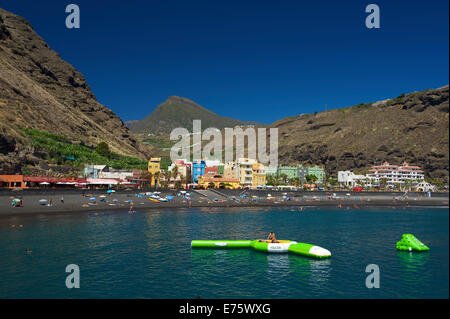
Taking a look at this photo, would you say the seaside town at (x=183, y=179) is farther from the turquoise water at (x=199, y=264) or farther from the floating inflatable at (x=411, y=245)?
the floating inflatable at (x=411, y=245)

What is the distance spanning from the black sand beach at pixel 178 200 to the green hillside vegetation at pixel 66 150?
53174 millimetres

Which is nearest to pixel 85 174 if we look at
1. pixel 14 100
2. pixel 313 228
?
pixel 14 100

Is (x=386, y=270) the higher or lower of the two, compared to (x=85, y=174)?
lower

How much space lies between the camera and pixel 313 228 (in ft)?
194

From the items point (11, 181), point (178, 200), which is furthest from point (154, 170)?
point (11, 181)

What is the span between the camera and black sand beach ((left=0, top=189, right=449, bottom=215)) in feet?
233

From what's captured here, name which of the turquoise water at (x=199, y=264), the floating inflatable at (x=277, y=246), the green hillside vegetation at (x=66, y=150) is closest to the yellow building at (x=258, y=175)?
the green hillside vegetation at (x=66, y=150)

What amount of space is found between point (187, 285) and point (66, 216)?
4590 centimetres

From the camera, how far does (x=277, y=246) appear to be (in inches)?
1542

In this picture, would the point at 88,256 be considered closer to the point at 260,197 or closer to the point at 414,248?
the point at 414,248

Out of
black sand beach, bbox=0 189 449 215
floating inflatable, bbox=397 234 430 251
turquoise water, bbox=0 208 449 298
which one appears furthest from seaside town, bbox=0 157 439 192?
floating inflatable, bbox=397 234 430 251

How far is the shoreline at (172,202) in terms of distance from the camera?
2719 inches

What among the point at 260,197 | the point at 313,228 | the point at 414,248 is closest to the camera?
the point at 414,248
